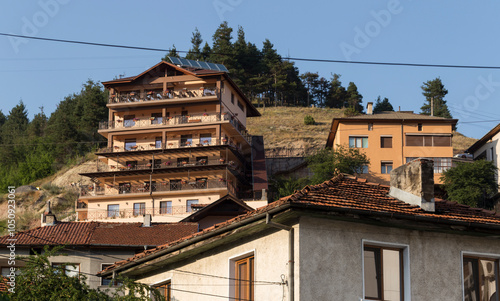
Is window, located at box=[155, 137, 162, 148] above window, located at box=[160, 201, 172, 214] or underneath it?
above

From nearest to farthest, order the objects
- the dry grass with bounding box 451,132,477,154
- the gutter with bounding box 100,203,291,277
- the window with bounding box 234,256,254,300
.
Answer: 1. the gutter with bounding box 100,203,291,277
2. the window with bounding box 234,256,254,300
3. the dry grass with bounding box 451,132,477,154

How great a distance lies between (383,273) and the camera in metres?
18.0

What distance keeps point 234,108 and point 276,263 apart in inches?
2542

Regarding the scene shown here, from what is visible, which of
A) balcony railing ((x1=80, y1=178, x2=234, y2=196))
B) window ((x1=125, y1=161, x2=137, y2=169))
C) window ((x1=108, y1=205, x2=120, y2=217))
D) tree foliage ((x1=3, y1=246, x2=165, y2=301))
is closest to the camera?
tree foliage ((x1=3, y1=246, x2=165, y2=301))

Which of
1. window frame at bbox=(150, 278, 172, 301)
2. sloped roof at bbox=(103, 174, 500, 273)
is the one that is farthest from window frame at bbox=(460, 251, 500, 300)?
window frame at bbox=(150, 278, 172, 301)

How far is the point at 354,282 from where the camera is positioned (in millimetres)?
17359

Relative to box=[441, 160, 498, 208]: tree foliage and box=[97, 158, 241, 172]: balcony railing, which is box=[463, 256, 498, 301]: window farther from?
box=[97, 158, 241, 172]: balcony railing

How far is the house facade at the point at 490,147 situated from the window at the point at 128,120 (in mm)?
34630

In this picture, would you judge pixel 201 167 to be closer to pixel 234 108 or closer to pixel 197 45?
pixel 234 108

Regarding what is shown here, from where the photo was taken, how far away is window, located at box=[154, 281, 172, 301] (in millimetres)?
22180

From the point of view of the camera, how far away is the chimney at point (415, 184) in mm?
→ 19281

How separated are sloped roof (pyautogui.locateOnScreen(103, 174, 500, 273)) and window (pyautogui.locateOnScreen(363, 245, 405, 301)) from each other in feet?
3.01

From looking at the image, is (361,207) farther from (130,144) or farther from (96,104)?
(96,104)

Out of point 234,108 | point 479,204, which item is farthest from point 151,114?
point 479,204
